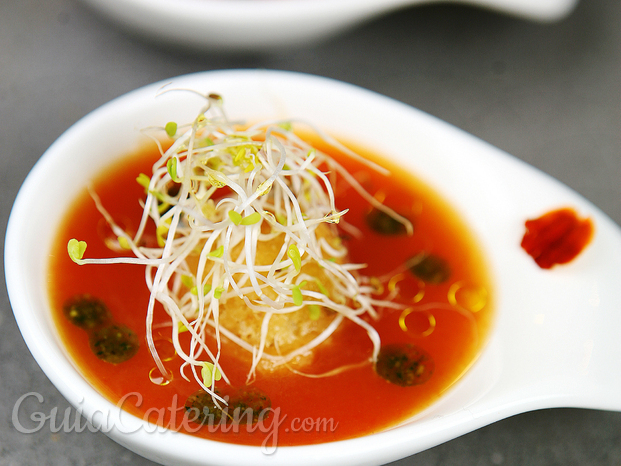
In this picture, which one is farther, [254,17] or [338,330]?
[254,17]

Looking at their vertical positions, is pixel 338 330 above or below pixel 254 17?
below

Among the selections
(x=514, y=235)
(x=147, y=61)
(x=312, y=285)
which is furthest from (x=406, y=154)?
(x=147, y=61)

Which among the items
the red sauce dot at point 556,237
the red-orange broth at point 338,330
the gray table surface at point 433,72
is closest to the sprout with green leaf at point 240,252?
the red-orange broth at point 338,330

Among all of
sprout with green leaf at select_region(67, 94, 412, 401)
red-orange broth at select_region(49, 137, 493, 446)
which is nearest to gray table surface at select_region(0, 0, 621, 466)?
red-orange broth at select_region(49, 137, 493, 446)

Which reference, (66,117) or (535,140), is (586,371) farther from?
(66,117)

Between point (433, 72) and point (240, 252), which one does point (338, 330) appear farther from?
point (433, 72)

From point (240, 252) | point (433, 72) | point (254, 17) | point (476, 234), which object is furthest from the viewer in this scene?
point (433, 72)

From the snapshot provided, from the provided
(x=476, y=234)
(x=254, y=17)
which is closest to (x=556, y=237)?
(x=476, y=234)
